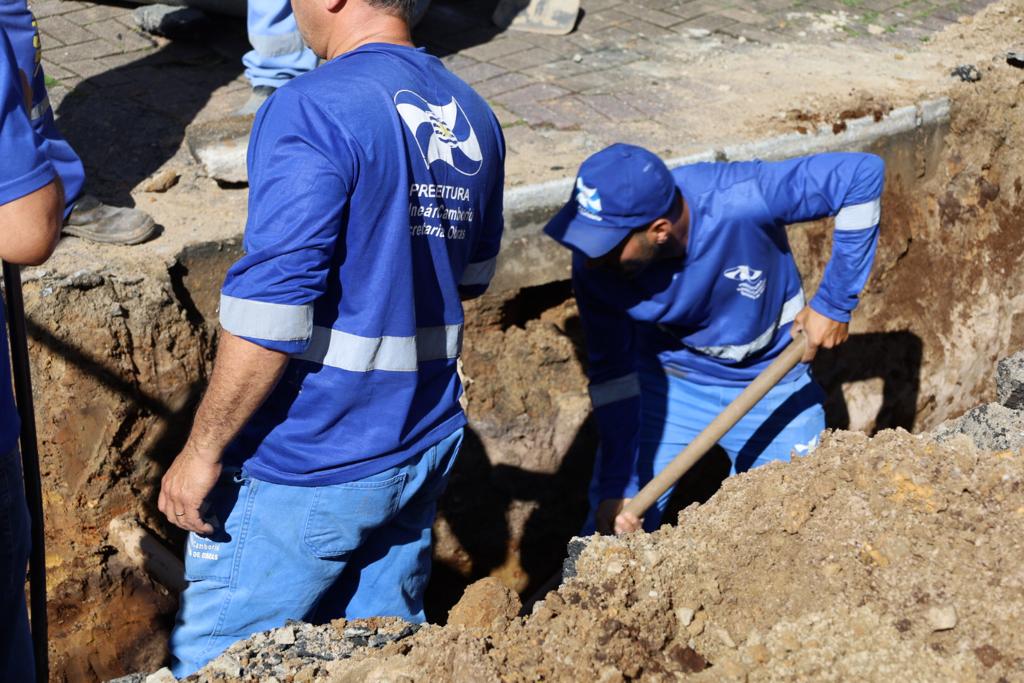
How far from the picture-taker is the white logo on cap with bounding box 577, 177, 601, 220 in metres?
3.29

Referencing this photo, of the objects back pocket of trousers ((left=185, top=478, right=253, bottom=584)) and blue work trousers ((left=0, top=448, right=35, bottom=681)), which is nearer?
blue work trousers ((left=0, top=448, right=35, bottom=681))

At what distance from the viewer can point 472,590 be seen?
113 inches

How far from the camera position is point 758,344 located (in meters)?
3.84

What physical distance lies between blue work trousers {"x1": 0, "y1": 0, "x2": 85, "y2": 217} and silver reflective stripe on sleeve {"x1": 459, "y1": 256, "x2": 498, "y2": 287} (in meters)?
1.48

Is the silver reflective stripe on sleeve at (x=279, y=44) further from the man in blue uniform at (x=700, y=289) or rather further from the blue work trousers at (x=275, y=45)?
the man in blue uniform at (x=700, y=289)

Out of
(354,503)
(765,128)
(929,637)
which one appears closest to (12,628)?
(354,503)

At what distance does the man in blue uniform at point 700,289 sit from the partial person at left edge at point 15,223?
5.50ft

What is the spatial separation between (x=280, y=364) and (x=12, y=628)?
1045 millimetres

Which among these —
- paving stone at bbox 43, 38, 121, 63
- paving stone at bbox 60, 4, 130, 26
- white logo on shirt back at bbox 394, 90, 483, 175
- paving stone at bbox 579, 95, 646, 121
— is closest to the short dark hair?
white logo on shirt back at bbox 394, 90, 483, 175

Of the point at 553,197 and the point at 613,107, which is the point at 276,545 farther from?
the point at 613,107

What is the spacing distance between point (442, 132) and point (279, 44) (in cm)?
276

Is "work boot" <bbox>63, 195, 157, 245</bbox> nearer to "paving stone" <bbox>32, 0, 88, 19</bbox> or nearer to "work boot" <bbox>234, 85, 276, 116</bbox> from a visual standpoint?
"work boot" <bbox>234, 85, 276, 116</bbox>

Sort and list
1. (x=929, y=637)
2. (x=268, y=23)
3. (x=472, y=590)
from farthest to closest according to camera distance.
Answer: (x=268, y=23)
(x=472, y=590)
(x=929, y=637)

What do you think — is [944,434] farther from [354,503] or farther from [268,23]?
[268,23]
